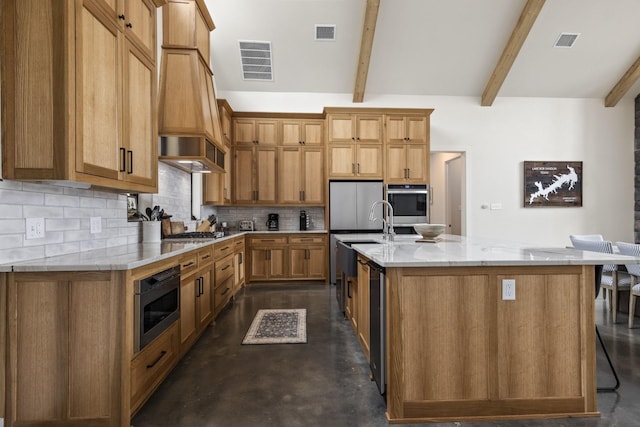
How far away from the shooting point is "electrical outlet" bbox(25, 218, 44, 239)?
180 cm

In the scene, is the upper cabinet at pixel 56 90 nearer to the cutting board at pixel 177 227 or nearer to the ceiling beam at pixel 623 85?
the cutting board at pixel 177 227

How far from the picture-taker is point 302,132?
5645 mm

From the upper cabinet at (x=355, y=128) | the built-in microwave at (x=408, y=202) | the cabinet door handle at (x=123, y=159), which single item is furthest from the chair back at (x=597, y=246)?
the cabinet door handle at (x=123, y=159)

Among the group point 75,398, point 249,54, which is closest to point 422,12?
point 249,54

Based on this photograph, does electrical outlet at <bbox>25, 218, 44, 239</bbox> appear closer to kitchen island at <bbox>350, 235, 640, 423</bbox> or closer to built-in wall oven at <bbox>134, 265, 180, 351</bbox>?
built-in wall oven at <bbox>134, 265, 180, 351</bbox>

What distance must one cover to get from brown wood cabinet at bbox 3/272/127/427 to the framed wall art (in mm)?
6668

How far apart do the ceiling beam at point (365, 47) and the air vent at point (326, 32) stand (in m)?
0.45

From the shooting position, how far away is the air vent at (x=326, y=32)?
4.89 metres

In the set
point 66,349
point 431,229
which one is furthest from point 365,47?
point 66,349

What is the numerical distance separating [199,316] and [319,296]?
2005mm

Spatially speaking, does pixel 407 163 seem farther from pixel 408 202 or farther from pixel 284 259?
pixel 284 259

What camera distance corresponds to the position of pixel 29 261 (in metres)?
1.75

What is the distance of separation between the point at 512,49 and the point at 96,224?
5947 mm

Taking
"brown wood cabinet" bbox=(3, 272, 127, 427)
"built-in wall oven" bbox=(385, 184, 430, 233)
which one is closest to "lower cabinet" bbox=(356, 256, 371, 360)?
"brown wood cabinet" bbox=(3, 272, 127, 427)
